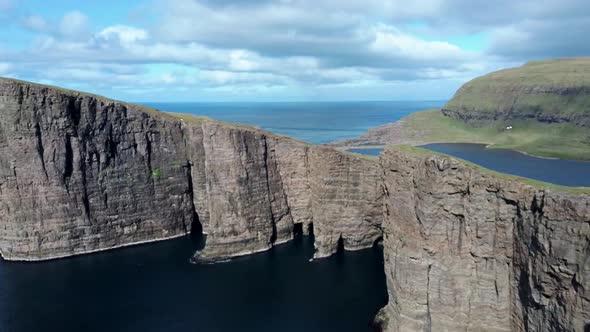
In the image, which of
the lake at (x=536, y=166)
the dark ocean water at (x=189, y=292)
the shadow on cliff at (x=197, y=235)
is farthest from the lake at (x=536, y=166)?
the shadow on cliff at (x=197, y=235)

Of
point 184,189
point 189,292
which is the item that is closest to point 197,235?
point 184,189

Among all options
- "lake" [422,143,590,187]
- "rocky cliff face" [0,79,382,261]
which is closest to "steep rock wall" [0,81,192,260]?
"rocky cliff face" [0,79,382,261]

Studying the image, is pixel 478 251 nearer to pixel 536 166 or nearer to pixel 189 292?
pixel 189 292

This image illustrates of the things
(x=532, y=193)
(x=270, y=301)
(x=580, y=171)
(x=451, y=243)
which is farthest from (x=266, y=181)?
(x=580, y=171)

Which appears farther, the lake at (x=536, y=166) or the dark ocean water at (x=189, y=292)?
the lake at (x=536, y=166)

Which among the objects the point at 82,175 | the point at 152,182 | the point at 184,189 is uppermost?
the point at 82,175

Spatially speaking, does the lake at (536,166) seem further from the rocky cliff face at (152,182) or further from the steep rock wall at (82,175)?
the steep rock wall at (82,175)
